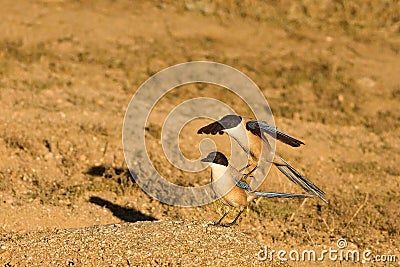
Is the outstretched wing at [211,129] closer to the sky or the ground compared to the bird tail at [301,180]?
closer to the sky

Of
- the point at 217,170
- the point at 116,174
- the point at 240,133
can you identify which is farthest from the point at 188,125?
the point at 217,170

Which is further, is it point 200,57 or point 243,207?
point 200,57

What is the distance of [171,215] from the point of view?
6938 mm

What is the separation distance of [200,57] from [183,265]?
19.5 ft

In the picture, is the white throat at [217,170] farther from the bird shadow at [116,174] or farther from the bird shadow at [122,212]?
the bird shadow at [116,174]

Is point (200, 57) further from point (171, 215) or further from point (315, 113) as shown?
point (171, 215)

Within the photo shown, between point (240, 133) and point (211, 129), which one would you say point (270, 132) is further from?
point (211, 129)

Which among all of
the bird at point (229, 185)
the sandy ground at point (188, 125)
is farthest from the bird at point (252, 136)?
the sandy ground at point (188, 125)

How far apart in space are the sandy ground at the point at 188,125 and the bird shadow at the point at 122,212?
10 millimetres

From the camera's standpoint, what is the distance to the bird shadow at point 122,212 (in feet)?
22.3

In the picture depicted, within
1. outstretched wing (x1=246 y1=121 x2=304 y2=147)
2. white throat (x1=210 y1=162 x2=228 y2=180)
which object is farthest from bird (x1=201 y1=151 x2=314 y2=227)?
outstretched wing (x1=246 y1=121 x2=304 y2=147)

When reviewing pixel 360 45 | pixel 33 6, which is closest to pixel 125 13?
pixel 33 6

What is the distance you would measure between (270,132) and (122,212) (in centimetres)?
204

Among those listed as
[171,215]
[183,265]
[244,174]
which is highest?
[244,174]
